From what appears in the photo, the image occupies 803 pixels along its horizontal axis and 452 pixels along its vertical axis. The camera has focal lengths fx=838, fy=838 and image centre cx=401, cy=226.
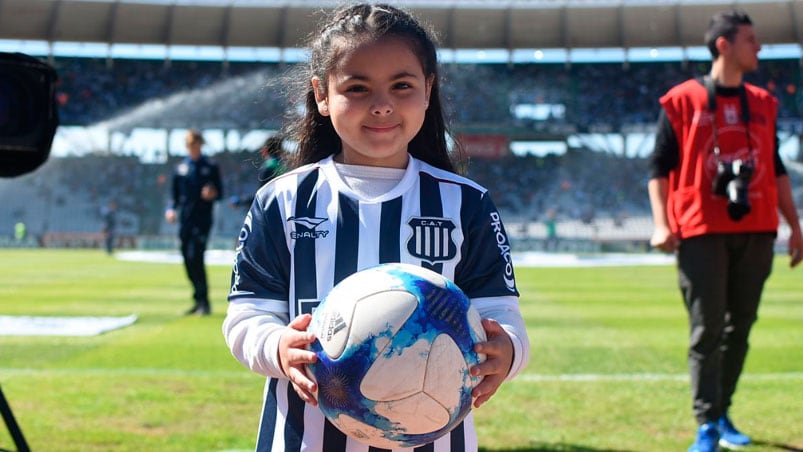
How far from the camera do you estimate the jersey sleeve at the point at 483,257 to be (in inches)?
82.7

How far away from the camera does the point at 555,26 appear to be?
137 ft

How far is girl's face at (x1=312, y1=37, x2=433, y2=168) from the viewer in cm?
201

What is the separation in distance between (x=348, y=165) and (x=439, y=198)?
10.0 inches

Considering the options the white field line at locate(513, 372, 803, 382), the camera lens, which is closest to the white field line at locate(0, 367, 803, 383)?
the white field line at locate(513, 372, 803, 382)

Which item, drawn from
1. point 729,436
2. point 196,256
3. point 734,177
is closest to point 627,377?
point 729,436

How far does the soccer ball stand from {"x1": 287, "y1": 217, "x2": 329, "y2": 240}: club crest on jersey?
292 millimetres

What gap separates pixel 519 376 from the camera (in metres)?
6.19

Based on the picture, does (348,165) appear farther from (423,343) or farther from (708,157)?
(708,157)

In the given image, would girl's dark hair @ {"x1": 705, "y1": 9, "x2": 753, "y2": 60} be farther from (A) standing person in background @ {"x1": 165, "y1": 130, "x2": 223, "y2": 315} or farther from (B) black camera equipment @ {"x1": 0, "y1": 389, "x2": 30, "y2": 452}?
(A) standing person in background @ {"x1": 165, "y1": 130, "x2": 223, "y2": 315}

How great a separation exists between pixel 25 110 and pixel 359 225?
119 centimetres

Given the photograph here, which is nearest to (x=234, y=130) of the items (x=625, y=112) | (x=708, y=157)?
(x=625, y=112)

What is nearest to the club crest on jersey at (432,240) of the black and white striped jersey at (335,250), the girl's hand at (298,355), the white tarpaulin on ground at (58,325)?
the black and white striped jersey at (335,250)

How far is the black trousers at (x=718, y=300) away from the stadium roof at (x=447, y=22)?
125ft

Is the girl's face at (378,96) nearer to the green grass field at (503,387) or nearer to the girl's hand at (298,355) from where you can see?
the girl's hand at (298,355)
